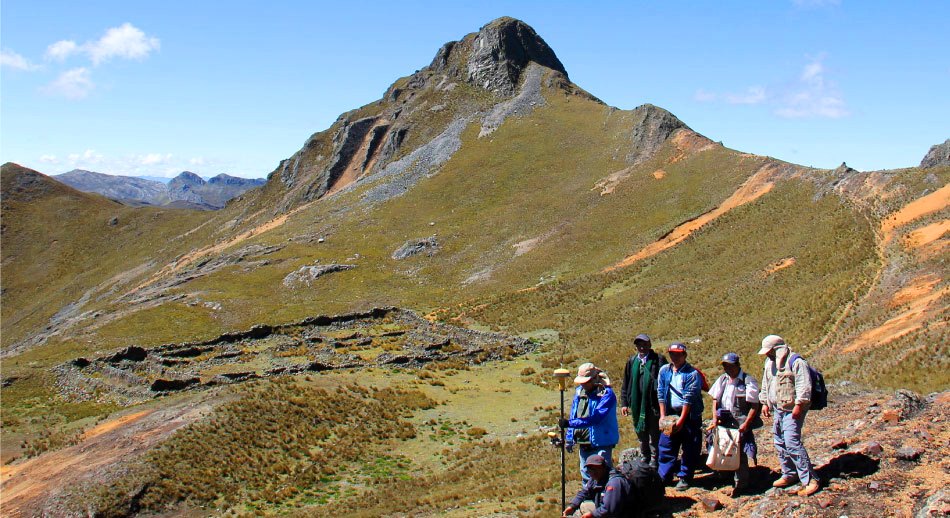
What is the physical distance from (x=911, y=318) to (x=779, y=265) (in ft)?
67.8

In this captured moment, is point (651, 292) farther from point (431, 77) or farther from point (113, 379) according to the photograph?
point (431, 77)

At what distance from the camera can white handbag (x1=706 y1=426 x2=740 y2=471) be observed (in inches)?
485

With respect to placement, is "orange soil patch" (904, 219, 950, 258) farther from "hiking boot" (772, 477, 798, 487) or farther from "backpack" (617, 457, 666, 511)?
"backpack" (617, 457, 666, 511)

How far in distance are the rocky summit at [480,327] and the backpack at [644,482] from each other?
41 centimetres

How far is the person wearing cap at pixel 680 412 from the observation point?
42.3 feet

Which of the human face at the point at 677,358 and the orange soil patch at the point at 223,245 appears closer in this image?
the human face at the point at 677,358

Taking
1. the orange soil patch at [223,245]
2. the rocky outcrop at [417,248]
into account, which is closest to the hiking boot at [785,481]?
the rocky outcrop at [417,248]

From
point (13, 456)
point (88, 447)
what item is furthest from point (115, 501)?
point (13, 456)

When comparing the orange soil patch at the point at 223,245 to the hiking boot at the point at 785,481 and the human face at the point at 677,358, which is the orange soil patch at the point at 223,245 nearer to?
the human face at the point at 677,358

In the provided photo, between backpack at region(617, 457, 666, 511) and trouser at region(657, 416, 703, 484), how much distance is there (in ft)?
2.58

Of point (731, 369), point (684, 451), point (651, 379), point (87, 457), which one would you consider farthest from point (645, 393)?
point (87, 457)

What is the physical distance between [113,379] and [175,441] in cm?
2374

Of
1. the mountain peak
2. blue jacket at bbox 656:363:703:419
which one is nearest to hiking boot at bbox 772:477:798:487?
blue jacket at bbox 656:363:703:419

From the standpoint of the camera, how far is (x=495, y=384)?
1577 inches
